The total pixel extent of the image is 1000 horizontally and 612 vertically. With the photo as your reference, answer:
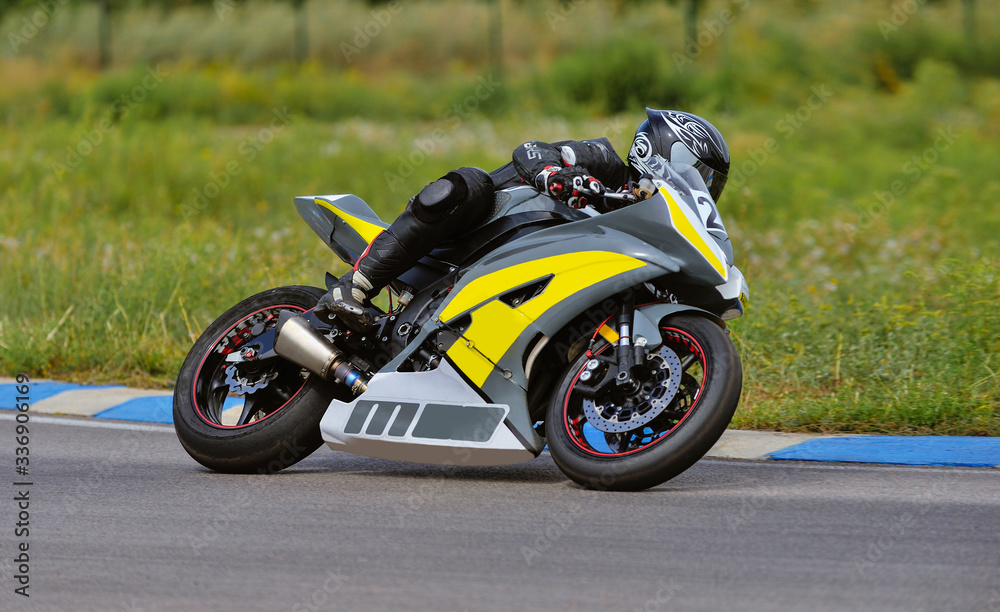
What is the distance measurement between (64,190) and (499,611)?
38.7 ft

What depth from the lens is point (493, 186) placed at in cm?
514

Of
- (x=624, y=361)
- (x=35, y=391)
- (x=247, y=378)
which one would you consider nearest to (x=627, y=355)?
(x=624, y=361)

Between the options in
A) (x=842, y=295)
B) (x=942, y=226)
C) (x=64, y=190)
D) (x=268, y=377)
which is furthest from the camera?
(x=64, y=190)

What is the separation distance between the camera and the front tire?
17.0 ft

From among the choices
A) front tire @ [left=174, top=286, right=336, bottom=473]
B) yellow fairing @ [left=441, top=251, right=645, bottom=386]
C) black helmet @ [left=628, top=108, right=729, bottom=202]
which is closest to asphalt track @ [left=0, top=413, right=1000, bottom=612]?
front tire @ [left=174, top=286, right=336, bottom=473]

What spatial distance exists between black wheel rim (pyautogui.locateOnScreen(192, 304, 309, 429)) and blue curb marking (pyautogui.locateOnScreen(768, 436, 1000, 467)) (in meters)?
2.19

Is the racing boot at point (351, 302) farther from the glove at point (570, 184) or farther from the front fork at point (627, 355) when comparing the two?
the front fork at point (627, 355)

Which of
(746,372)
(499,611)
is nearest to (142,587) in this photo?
(499,611)

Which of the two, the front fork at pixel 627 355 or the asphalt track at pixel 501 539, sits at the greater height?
the front fork at pixel 627 355

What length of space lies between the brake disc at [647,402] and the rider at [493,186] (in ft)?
2.33

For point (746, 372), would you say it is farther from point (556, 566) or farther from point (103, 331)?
point (103, 331)

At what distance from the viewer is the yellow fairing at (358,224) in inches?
213

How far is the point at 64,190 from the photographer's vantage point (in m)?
13.9

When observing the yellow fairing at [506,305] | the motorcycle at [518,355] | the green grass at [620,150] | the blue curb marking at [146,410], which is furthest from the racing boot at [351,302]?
the green grass at [620,150]
